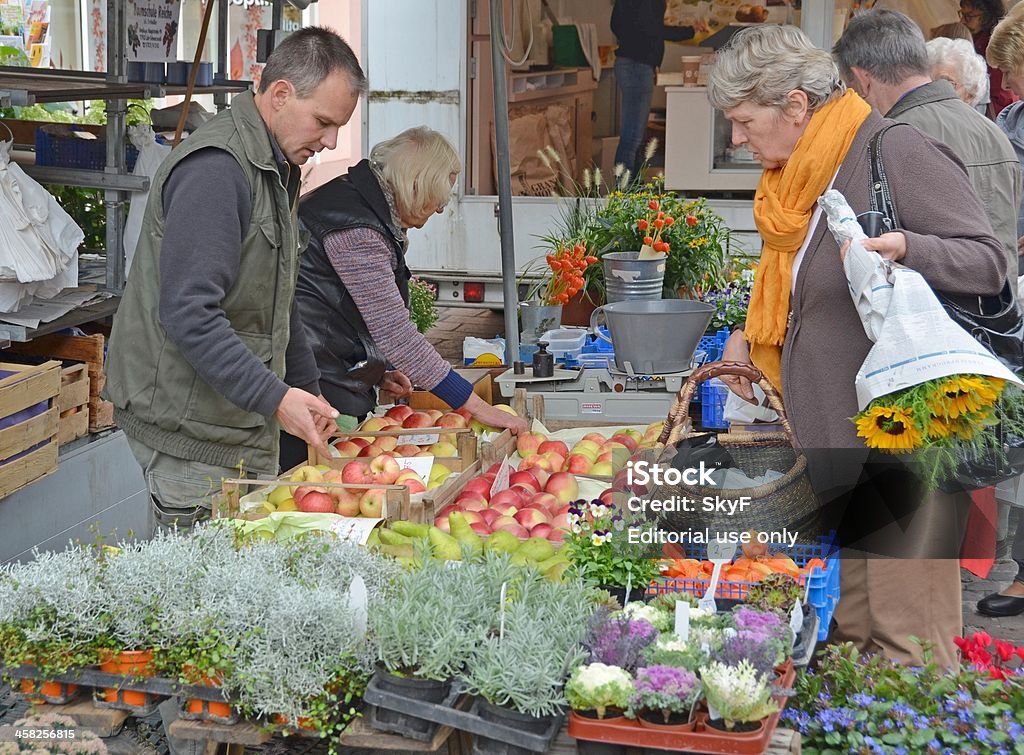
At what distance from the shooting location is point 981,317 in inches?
107

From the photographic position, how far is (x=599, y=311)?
5.73 m

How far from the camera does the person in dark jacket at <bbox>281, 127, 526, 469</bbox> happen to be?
368 centimetres

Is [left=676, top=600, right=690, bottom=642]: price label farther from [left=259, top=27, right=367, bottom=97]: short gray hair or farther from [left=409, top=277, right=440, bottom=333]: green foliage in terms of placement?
[left=409, top=277, right=440, bottom=333]: green foliage

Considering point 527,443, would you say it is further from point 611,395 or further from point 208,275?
point 208,275

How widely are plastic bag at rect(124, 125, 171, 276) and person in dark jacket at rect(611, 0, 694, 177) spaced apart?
4875mm

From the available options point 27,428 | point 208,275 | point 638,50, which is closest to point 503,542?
point 208,275

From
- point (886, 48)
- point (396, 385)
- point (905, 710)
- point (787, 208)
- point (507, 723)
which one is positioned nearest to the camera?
point (507, 723)

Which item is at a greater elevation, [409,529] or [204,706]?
[409,529]

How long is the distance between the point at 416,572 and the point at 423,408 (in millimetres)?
2075

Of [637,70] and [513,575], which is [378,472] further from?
[637,70]

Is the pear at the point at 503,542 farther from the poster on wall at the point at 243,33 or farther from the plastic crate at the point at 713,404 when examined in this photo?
the poster on wall at the point at 243,33

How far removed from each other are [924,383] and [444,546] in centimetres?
114

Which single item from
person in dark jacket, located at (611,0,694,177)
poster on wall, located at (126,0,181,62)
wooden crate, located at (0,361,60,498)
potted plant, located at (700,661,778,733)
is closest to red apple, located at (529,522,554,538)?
potted plant, located at (700,661,778,733)

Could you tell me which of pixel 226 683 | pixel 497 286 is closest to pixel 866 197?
pixel 226 683
